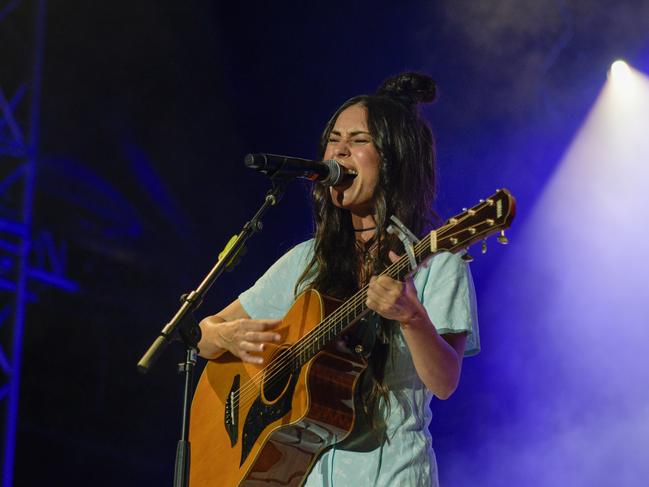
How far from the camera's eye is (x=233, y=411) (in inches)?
106

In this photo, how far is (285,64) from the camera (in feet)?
19.5

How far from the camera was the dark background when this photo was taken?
504cm

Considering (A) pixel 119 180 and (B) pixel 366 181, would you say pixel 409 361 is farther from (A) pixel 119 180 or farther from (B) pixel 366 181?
(A) pixel 119 180

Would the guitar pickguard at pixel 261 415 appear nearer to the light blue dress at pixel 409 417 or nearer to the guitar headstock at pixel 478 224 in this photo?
the light blue dress at pixel 409 417

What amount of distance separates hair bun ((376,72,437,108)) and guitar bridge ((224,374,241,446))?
1170mm

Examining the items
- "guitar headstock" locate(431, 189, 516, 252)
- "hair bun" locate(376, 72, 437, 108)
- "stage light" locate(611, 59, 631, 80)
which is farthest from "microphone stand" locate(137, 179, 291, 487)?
"stage light" locate(611, 59, 631, 80)

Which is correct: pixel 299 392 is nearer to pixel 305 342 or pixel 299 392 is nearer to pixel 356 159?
pixel 305 342

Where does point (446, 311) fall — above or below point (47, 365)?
below

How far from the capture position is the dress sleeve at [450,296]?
7.61 ft

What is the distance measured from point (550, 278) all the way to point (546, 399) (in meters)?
0.74

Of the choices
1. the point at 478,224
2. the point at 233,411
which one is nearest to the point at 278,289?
the point at 233,411

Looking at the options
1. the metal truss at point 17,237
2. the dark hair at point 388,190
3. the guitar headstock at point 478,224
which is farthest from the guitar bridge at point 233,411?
the metal truss at point 17,237

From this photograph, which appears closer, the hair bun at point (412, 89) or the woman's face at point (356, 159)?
the woman's face at point (356, 159)

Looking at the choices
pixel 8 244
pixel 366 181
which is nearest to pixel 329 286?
pixel 366 181
